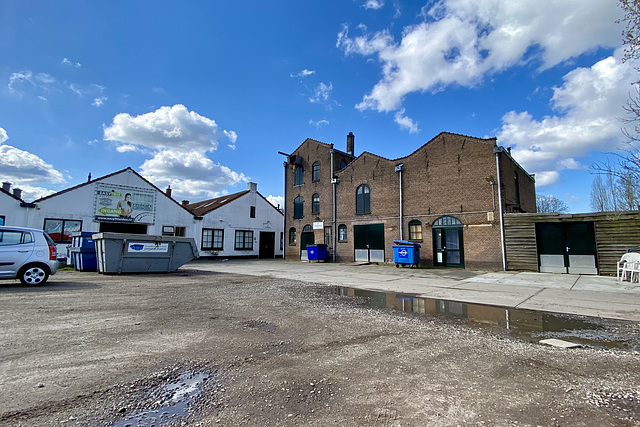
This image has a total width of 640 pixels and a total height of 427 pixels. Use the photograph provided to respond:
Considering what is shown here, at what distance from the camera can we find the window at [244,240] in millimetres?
28578

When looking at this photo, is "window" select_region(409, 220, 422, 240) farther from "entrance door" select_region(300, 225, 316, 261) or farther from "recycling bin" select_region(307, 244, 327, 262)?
"entrance door" select_region(300, 225, 316, 261)

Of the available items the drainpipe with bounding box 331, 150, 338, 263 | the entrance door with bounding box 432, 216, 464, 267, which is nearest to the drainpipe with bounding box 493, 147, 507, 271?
the entrance door with bounding box 432, 216, 464, 267

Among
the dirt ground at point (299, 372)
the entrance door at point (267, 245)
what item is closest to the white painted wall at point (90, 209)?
the entrance door at point (267, 245)

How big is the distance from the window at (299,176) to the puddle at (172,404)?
2359 cm

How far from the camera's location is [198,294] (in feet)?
26.5

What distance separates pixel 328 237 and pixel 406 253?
7.51 m

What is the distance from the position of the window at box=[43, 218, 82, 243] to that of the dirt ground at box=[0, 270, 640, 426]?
698 inches

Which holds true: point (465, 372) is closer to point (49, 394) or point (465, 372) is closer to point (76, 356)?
point (49, 394)

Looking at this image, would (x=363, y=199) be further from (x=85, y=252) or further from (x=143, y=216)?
(x=143, y=216)

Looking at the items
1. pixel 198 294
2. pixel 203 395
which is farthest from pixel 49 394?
pixel 198 294

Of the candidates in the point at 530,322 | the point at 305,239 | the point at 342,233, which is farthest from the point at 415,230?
the point at 530,322

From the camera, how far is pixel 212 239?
27.2 m

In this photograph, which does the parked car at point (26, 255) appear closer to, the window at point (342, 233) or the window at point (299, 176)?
the window at point (342, 233)

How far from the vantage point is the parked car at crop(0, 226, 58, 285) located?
336 inches
